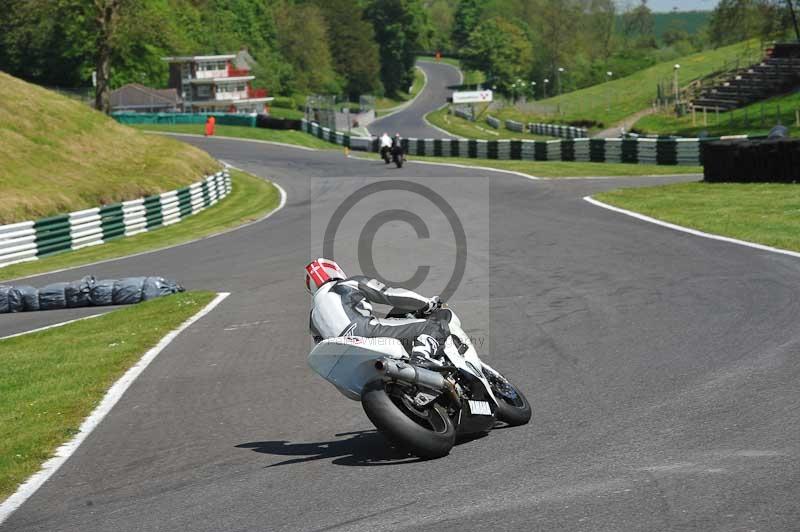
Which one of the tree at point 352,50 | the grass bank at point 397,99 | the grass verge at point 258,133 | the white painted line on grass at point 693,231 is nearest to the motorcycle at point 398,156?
the white painted line on grass at point 693,231

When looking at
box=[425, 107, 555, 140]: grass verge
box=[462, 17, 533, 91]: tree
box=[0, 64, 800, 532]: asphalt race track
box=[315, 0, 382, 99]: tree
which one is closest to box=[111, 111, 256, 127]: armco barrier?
box=[425, 107, 555, 140]: grass verge

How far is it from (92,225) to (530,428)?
24193 millimetres

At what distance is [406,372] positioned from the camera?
705 cm

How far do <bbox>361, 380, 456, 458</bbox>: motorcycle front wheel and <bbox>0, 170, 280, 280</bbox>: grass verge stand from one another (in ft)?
64.5

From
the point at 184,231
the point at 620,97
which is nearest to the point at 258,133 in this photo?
the point at 620,97

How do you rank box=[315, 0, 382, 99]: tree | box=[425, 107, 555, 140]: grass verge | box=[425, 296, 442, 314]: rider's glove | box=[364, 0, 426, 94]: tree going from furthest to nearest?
box=[364, 0, 426, 94]: tree → box=[315, 0, 382, 99]: tree → box=[425, 107, 555, 140]: grass verge → box=[425, 296, 442, 314]: rider's glove

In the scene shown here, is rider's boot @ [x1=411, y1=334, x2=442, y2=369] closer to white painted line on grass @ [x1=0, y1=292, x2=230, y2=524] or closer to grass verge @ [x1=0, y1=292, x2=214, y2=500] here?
white painted line on grass @ [x1=0, y1=292, x2=230, y2=524]

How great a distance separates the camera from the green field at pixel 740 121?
60.7 meters

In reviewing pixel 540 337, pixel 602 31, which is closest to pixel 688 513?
pixel 540 337

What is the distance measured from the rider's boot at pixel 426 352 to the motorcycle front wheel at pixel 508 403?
28.4 inches

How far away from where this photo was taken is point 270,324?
13.9 meters

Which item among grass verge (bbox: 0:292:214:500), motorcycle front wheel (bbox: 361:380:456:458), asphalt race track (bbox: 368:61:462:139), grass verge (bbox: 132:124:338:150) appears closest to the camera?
motorcycle front wheel (bbox: 361:380:456:458)

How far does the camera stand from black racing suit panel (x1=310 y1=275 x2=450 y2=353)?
7.56 meters

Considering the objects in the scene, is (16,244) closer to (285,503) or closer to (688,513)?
(285,503)
